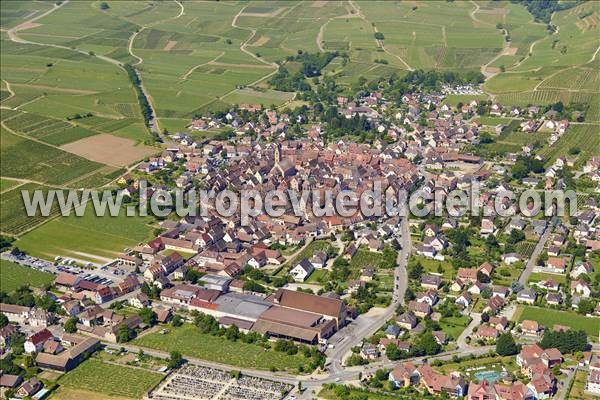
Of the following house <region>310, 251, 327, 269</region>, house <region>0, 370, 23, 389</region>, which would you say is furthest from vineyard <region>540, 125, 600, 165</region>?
house <region>0, 370, 23, 389</region>

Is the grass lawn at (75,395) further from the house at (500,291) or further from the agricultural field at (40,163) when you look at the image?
the agricultural field at (40,163)

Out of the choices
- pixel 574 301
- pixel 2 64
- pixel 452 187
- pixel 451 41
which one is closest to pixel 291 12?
pixel 451 41

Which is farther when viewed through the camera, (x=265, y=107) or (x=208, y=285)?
(x=265, y=107)

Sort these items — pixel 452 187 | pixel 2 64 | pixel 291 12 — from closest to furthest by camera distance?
pixel 452 187 → pixel 2 64 → pixel 291 12

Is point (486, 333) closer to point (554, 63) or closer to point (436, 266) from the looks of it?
point (436, 266)

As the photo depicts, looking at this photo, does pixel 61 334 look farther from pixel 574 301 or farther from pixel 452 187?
pixel 452 187

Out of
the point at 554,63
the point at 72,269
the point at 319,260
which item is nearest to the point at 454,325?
the point at 319,260

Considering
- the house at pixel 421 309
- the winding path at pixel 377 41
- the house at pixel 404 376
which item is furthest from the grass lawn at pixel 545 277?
the winding path at pixel 377 41

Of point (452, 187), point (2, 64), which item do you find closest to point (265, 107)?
point (452, 187)

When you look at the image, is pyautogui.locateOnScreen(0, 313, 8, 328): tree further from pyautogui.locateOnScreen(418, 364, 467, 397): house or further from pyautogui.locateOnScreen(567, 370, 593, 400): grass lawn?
pyautogui.locateOnScreen(567, 370, 593, 400): grass lawn

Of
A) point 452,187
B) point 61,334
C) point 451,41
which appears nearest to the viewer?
point 61,334
